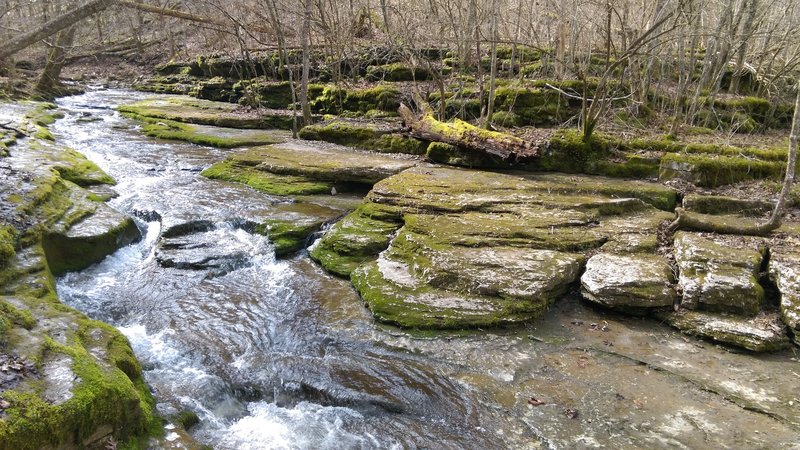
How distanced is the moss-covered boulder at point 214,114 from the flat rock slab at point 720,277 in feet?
50.9

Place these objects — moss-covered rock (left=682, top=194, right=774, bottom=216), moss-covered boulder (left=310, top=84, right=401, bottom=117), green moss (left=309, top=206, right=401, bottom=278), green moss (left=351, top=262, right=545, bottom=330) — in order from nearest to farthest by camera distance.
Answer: green moss (left=351, top=262, right=545, bottom=330) < green moss (left=309, top=206, right=401, bottom=278) < moss-covered rock (left=682, top=194, right=774, bottom=216) < moss-covered boulder (left=310, top=84, right=401, bottom=117)

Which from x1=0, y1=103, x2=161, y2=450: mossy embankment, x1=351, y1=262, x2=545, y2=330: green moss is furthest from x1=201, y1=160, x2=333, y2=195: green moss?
x1=351, y1=262, x2=545, y2=330: green moss

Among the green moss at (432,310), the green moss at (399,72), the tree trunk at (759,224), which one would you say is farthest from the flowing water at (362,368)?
the green moss at (399,72)

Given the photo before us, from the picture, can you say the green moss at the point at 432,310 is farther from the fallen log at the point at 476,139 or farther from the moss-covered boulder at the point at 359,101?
the moss-covered boulder at the point at 359,101

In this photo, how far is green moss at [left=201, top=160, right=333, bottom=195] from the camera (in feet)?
39.1

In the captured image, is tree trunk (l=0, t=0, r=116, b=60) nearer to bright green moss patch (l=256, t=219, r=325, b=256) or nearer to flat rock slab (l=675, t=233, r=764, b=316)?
bright green moss patch (l=256, t=219, r=325, b=256)

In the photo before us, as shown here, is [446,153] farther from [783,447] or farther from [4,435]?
[4,435]

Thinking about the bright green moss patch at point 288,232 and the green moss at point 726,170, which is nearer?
the bright green moss patch at point 288,232

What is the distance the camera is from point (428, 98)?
17.8m

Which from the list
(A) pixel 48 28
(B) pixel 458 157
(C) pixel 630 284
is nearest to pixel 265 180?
(B) pixel 458 157

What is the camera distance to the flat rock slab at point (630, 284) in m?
6.97

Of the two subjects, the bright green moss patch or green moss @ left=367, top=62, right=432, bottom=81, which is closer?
the bright green moss patch

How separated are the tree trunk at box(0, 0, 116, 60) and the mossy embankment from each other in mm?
2495

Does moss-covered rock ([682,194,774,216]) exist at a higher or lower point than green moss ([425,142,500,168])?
lower
